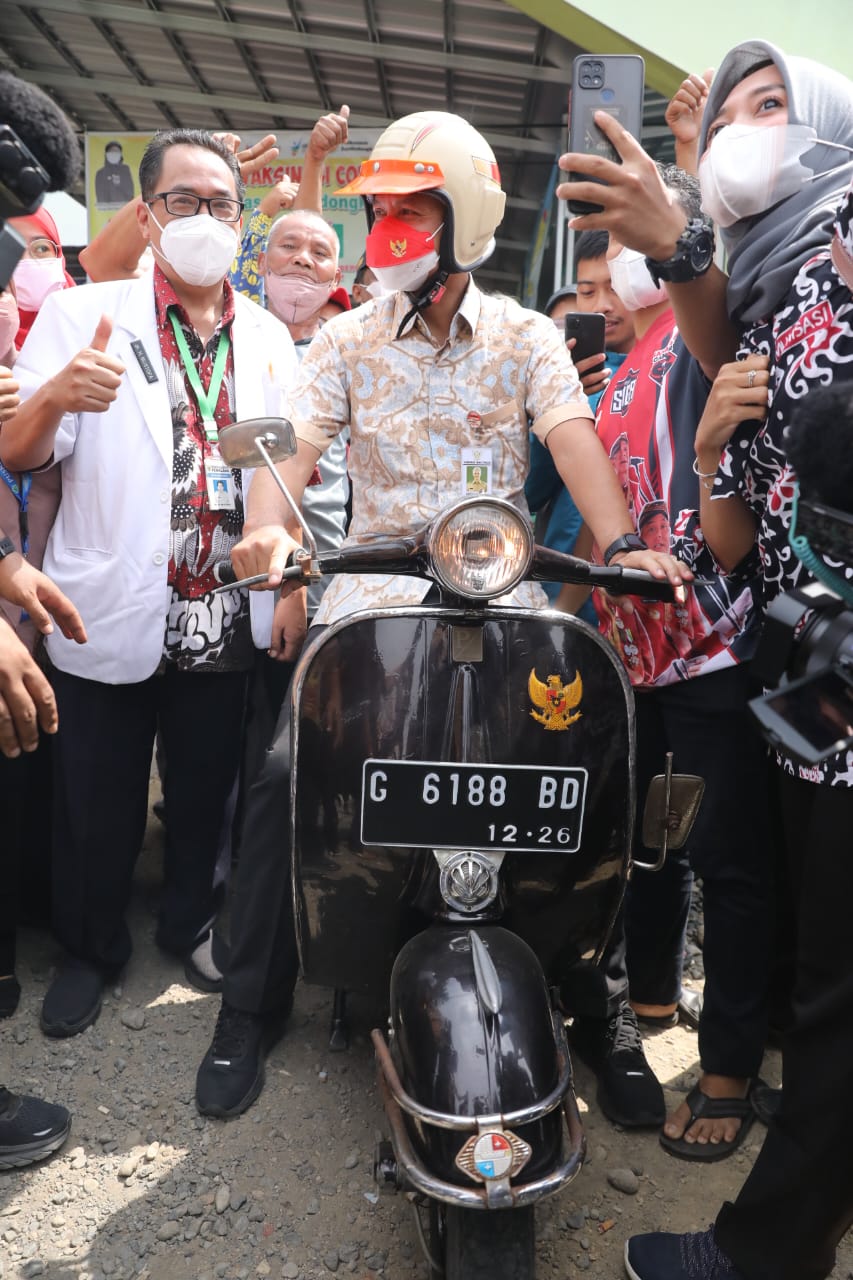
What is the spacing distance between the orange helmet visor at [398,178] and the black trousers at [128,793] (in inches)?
53.1

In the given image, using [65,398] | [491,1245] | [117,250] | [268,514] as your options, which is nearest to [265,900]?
[268,514]

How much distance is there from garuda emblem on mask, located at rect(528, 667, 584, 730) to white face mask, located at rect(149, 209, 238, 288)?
1569 mm

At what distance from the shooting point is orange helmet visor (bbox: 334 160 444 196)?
2230 millimetres

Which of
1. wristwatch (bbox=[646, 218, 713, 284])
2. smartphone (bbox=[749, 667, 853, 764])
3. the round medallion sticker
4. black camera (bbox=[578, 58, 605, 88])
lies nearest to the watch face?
wristwatch (bbox=[646, 218, 713, 284])

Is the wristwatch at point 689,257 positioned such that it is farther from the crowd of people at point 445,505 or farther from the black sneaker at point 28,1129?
the black sneaker at point 28,1129

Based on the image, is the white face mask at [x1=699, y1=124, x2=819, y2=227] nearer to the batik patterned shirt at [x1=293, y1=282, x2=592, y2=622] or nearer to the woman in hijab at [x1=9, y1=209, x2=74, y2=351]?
the batik patterned shirt at [x1=293, y1=282, x2=592, y2=622]

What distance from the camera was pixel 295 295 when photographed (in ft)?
12.4

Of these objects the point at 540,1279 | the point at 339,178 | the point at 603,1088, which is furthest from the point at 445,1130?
the point at 339,178

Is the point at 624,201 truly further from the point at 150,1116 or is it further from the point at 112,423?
the point at 150,1116

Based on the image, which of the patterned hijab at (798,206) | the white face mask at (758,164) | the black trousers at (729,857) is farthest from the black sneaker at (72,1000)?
the white face mask at (758,164)

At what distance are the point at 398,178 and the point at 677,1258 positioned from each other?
214 centimetres

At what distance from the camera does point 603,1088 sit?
2521 mm

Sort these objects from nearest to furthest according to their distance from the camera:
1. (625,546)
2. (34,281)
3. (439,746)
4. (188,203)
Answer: (439,746) → (625,546) → (188,203) → (34,281)

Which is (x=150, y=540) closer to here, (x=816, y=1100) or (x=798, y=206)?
(x=798, y=206)
